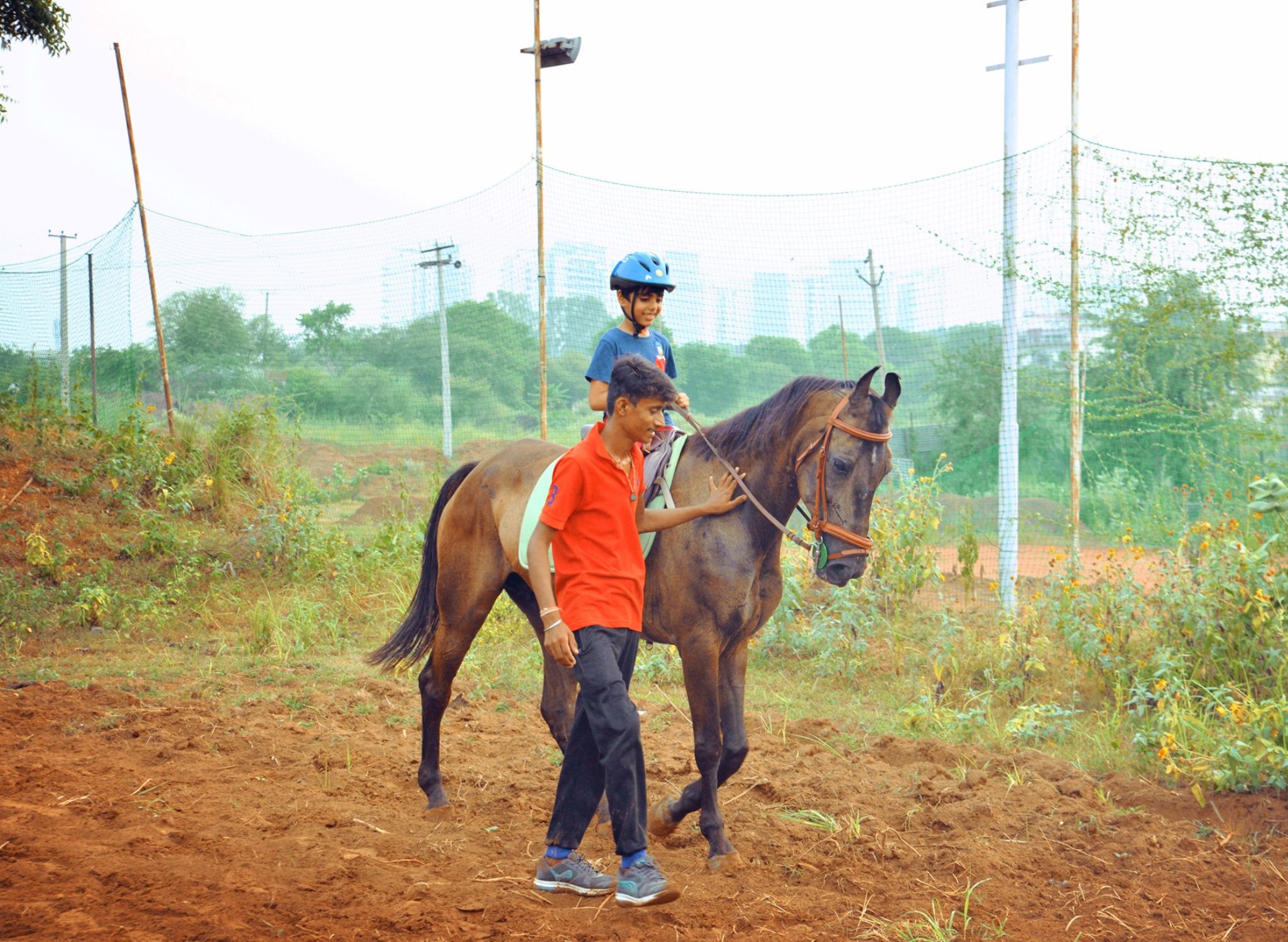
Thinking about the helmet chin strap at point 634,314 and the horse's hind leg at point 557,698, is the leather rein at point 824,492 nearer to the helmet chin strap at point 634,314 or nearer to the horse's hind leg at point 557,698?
the helmet chin strap at point 634,314

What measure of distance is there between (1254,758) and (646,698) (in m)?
3.44

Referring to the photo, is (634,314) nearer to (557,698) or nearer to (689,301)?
(557,698)

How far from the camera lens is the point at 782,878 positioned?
3.61 metres

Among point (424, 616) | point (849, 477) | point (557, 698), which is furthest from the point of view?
point (424, 616)

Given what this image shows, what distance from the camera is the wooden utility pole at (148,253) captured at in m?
10.7

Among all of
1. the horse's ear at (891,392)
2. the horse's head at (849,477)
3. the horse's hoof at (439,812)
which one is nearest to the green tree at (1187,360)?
the horse's ear at (891,392)

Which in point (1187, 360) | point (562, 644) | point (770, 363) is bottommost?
point (562, 644)

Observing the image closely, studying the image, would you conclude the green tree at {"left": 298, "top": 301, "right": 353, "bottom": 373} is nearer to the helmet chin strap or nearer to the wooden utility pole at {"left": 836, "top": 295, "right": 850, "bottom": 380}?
the wooden utility pole at {"left": 836, "top": 295, "right": 850, "bottom": 380}

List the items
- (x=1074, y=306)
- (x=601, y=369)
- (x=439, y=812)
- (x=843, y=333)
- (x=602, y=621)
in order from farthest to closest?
(x=843, y=333), (x=1074, y=306), (x=439, y=812), (x=601, y=369), (x=602, y=621)

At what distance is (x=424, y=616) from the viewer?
16.6 ft

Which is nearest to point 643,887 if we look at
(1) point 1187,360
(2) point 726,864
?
(2) point 726,864

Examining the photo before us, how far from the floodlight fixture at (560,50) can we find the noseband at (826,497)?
618cm

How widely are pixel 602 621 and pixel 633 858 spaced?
2.47ft

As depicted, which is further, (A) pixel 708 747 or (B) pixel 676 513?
(A) pixel 708 747
